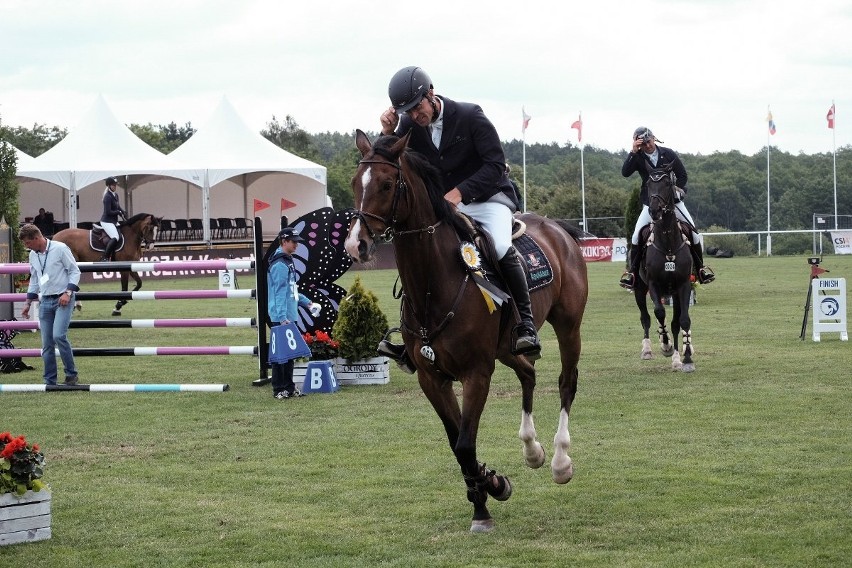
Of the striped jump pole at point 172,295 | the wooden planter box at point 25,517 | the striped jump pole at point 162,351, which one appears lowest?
the wooden planter box at point 25,517

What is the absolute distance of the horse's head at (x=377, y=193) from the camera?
594cm

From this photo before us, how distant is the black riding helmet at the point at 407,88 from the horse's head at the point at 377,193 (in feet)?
1.37

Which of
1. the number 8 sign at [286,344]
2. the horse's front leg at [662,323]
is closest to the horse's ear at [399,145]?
the number 8 sign at [286,344]

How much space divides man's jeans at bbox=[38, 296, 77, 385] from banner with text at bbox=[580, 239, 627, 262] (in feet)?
115

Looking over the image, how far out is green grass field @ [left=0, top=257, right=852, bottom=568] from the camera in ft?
20.1

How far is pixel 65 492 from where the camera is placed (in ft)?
25.9

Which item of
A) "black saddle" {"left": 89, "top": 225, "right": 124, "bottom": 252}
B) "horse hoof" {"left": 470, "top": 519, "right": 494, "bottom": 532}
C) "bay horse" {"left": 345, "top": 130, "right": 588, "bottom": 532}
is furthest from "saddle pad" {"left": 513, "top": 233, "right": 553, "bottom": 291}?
"black saddle" {"left": 89, "top": 225, "right": 124, "bottom": 252}

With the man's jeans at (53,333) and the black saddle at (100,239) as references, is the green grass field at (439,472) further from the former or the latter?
the black saddle at (100,239)

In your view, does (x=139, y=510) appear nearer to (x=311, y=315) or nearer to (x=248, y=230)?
(x=311, y=315)

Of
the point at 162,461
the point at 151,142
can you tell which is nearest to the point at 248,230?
the point at 151,142

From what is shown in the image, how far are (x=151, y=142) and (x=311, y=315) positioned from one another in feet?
222

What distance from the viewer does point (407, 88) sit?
6.67 metres

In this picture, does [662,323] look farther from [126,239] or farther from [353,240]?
[126,239]

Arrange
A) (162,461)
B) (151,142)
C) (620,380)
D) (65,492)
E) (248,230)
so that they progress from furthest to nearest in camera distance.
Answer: (151,142) → (248,230) → (620,380) → (162,461) → (65,492)
